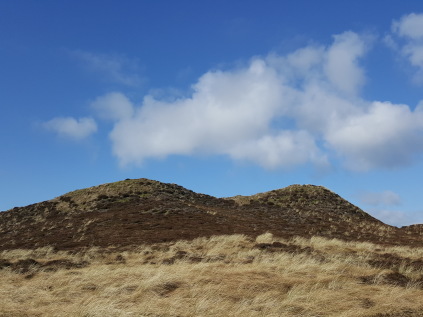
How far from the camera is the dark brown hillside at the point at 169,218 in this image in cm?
3070

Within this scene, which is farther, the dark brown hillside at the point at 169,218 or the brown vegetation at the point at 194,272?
the dark brown hillside at the point at 169,218

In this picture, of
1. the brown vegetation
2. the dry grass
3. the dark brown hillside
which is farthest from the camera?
the dark brown hillside

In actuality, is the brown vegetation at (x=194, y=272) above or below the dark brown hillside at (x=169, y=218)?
below

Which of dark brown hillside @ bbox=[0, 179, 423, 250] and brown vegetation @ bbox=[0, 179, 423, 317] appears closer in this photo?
brown vegetation @ bbox=[0, 179, 423, 317]

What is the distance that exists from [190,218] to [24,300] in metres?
26.1

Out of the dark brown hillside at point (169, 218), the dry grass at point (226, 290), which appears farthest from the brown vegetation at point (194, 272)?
the dark brown hillside at point (169, 218)

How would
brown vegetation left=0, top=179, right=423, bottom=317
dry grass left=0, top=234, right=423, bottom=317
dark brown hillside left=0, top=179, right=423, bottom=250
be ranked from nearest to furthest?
dry grass left=0, top=234, right=423, bottom=317, brown vegetation left=0, top=179, right=423, bottom=317, dark brown hillside left=0, top=179, right=423, bottom=250

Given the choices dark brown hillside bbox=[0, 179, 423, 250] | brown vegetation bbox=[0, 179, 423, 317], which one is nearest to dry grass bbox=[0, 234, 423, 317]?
brown vegetation bbox=[0, 179, 423, 317]

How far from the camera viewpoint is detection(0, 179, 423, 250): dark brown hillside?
30.7 meters

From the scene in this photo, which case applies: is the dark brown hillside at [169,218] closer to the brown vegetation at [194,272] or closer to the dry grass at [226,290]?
the brown vegetation at [194,272]

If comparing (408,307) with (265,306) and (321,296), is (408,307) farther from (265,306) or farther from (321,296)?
(265,306)

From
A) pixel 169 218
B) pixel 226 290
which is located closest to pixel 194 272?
pixel 226 290

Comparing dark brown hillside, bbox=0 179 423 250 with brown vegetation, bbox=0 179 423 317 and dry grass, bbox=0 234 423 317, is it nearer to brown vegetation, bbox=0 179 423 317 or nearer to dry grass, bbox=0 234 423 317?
brown vegetation, bbox=0 179 423 317

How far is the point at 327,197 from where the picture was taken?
60281 millimetres
